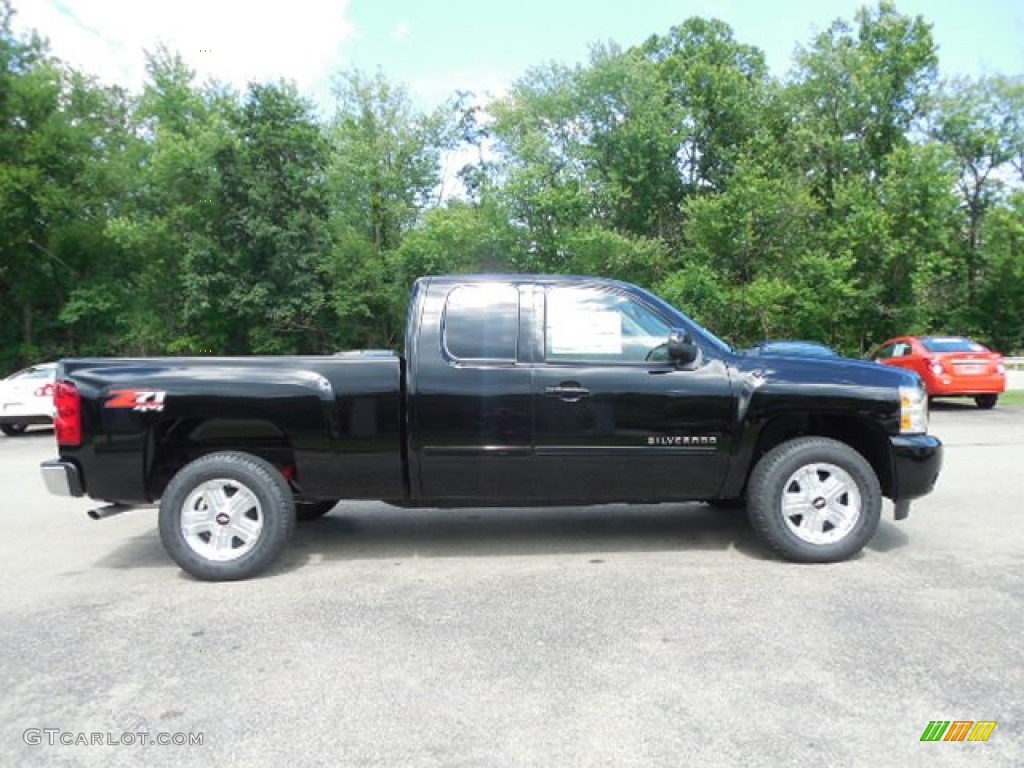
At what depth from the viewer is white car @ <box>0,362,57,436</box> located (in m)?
13.8

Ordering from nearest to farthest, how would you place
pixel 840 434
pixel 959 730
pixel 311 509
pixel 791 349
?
1. pixel 959 730
2. pixel 840 434
3. pixel 311 509
4. pixel 791 349

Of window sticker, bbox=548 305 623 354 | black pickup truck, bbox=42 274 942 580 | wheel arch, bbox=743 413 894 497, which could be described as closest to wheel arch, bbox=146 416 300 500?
black pickup truck, bbox=42 274 942 580

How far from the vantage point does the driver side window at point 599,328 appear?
4.54m

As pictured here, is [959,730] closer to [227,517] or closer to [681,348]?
[681,348]

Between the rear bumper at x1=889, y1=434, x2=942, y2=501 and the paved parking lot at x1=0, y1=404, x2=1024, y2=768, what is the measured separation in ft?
1.58

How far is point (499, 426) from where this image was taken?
4430mm

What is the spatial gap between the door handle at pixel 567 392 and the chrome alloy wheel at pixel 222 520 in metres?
2.00

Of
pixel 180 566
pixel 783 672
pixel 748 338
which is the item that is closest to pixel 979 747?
pixel 783 672

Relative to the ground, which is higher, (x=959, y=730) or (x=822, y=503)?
(x=822, y=503)

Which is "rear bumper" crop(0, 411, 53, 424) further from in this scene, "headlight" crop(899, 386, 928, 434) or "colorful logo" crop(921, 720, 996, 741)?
"colorful logo" crop(921, 720, 996, 741)

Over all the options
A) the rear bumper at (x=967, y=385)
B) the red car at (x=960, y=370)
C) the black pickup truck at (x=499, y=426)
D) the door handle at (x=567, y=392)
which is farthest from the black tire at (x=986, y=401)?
the door handle at (x=567, y=392)

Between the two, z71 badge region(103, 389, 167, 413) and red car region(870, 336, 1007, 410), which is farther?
red car region(870, 336, 1007, 410)

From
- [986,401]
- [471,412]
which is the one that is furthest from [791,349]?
[986,401]

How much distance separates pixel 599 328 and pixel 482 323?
2.57ft
